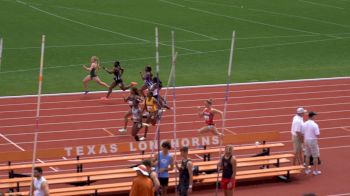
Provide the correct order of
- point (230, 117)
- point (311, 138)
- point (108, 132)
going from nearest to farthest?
point (311, 138) < point (108, 132) < point (230, 117)

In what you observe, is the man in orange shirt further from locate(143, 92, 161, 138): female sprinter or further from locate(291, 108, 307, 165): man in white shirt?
locate(143, 92, 161, 138): female sprinter

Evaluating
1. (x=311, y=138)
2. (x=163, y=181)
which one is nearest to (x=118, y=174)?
(x=163, y=181)

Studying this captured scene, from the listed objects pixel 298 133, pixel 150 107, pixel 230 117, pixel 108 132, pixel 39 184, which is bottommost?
pixel 39 184

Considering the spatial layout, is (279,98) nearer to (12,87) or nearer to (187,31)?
(12,87)

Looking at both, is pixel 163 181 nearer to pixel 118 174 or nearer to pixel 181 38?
pixel 118 174

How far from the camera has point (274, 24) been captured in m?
42.8

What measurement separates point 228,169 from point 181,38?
23.2m

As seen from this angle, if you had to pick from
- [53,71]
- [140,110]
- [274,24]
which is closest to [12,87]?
[53,71]

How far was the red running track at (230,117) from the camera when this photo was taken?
830 inches

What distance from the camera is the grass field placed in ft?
103

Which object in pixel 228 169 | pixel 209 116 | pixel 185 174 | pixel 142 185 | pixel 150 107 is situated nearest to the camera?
pixel 142 185

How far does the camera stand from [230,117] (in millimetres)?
24578

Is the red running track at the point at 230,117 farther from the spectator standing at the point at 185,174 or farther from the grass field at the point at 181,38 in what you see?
the spectator standing at the point at 185,174

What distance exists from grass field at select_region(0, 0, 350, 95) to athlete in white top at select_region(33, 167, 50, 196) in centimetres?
1394
